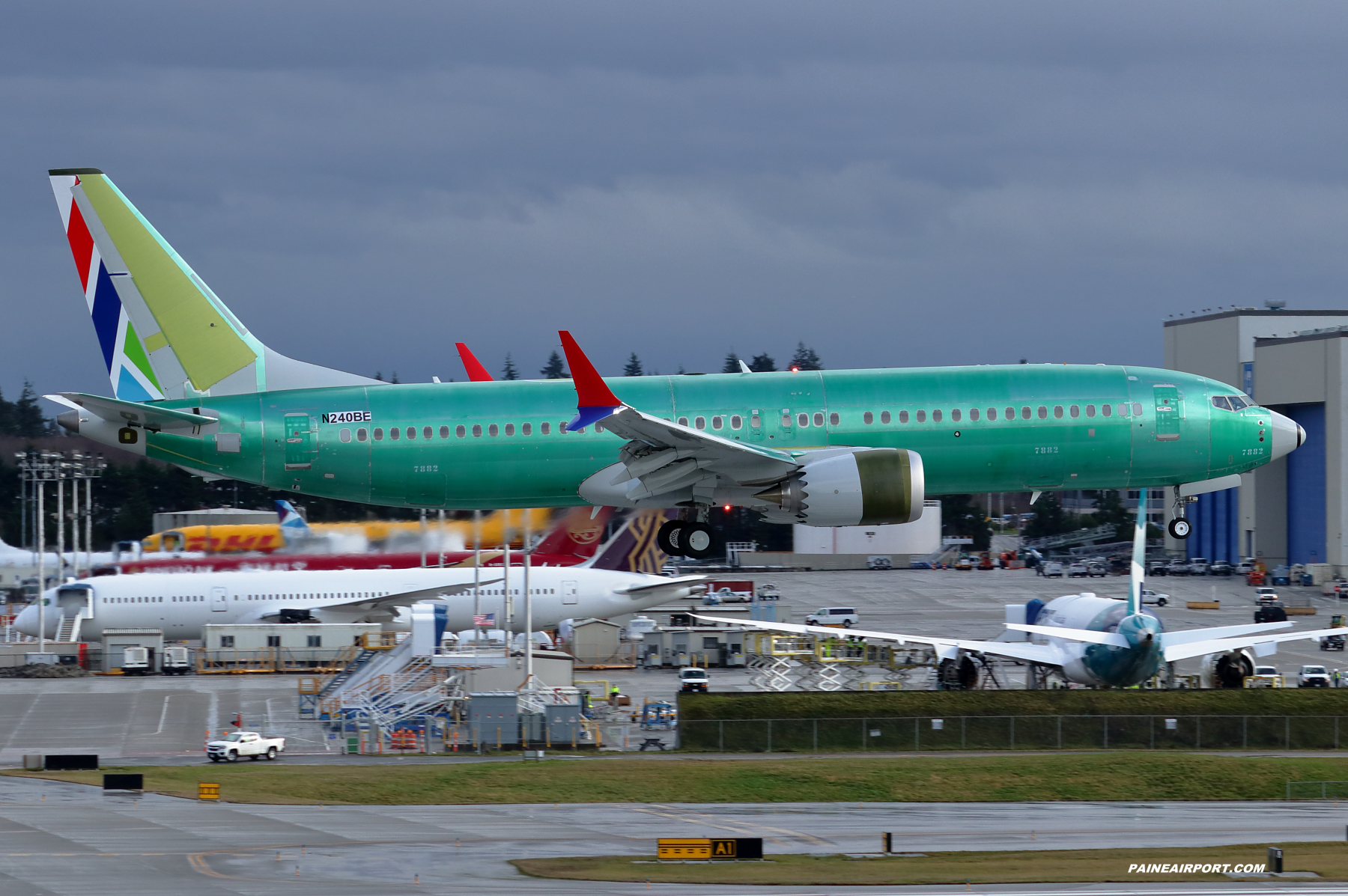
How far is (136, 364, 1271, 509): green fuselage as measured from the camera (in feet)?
152

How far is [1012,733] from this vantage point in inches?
2616

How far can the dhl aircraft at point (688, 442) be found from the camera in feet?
149

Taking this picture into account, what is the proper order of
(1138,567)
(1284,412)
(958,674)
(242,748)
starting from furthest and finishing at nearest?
1. (1284,412)
2. (958,674)
3. (1138,567)
4. (242,748)

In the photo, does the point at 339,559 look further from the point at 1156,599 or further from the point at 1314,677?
the point at 1156,599

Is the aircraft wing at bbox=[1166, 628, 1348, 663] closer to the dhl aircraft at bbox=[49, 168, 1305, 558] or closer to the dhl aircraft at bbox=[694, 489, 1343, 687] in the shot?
the dhl aircraft at bbox=[694, 489, 1343, 687]

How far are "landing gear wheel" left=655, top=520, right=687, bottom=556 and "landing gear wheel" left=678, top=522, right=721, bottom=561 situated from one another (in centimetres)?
8

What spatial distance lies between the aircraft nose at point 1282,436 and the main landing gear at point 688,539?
59.5 feet

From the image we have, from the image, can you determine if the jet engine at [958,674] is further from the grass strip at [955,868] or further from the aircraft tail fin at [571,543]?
the grass strip at [955,868]

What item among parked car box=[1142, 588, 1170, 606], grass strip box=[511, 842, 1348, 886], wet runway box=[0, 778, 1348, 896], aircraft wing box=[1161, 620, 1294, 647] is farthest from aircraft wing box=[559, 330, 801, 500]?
parked car box=[1142, 588, 1170, 606]

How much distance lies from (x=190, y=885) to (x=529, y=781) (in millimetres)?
20060

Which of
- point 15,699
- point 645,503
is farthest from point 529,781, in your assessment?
point 15,699

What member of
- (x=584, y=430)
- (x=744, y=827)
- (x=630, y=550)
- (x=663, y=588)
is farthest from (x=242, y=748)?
(x=630, y=550)

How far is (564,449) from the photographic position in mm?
46406

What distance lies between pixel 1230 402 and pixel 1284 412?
Result: 10915cm
